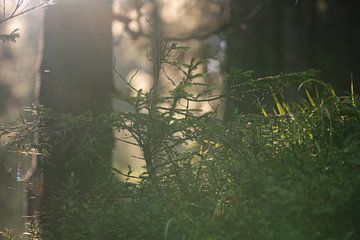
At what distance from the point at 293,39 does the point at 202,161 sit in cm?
972

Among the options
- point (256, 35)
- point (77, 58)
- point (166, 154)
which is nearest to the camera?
point (166, 154)

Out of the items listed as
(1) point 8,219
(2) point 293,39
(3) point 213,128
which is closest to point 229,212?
(3) point 213,128

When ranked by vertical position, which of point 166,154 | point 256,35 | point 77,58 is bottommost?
point 166,154

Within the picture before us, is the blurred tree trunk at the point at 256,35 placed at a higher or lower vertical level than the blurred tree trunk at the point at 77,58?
higher

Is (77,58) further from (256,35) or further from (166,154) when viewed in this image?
(256,35)

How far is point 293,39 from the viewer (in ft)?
43.8

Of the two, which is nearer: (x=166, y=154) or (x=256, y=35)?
(x=166, y=154)

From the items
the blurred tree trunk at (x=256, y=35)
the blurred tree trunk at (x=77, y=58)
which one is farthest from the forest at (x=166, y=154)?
the blurred tree trunk at (x=256, y=35)

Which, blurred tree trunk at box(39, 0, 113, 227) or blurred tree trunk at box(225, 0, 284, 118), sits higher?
blurred tree trunk at box(225, 0, 284, 118)

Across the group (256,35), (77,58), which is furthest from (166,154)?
(256,35)

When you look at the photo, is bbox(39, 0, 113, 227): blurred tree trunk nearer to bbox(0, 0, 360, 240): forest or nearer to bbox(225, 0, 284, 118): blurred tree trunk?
bbox(0, 0, 360, 240): forest

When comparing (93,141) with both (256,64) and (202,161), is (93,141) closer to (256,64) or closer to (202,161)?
(202,161)

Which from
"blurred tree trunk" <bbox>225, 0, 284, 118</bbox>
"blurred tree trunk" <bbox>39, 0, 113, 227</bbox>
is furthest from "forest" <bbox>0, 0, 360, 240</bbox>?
"blurred tree trunk" <bbox>225, 0, 284, 118</bbox>

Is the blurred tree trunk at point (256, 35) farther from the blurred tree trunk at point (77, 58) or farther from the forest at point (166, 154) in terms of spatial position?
the forest at point (166, 154)
